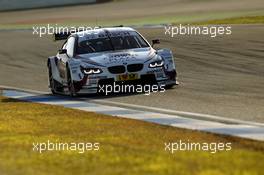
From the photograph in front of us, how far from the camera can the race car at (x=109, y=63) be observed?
1538 centimetres

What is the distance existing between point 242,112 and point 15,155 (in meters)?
3.96

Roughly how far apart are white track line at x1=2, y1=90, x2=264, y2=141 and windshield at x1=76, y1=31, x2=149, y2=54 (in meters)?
1.35

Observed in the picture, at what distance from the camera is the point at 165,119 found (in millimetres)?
10609

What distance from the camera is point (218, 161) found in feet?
23.7

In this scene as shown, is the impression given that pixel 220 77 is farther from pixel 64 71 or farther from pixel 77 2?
pixel 77 2

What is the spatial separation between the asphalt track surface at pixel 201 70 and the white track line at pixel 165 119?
2.12 ft

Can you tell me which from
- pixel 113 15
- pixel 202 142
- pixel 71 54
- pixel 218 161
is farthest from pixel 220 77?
pixel 113 15

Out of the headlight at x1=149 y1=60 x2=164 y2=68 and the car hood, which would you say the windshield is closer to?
the car hood

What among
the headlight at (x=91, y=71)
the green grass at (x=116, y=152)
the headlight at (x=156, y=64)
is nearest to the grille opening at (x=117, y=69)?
the headlight at (x=91, y=71)

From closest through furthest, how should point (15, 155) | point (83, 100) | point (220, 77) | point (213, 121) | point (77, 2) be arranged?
1. point (15, 155)
2. point (213, 121)
3. point (83, 100)
4. point (220, 77)
5. point (77, 2)

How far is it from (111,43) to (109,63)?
Result: 1123 millimetres

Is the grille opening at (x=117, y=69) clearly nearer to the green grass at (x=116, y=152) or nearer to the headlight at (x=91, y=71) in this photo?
the headlight at (x=91, y=71)

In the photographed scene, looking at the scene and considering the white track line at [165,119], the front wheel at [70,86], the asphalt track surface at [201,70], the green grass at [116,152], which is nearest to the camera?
the green grass at [116,152]

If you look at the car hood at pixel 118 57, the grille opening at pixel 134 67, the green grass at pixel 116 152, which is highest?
the green grass at pixel 116 152
